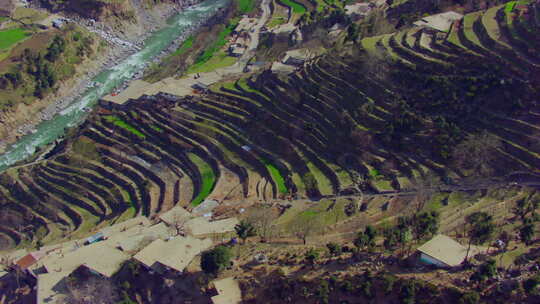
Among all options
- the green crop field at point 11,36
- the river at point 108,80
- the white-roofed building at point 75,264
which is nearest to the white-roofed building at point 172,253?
the white-roofed building at point 75,264

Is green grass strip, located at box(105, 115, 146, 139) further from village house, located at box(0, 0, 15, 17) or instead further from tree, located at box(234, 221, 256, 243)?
village house, located at box(0, 0, 15, 17)

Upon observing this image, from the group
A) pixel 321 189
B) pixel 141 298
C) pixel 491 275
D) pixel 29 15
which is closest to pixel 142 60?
pixel 29 15

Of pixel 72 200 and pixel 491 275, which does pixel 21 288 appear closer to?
pixel 72 200

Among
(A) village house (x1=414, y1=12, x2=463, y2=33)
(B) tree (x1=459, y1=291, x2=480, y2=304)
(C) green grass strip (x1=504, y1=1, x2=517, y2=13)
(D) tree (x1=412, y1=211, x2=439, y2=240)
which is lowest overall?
(B) tree (x1=459, y1=291, x2=480, y2=304)

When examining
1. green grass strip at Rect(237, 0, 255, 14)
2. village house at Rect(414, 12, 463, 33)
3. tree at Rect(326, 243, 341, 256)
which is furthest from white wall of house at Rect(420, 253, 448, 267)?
green grass strip at Rect(237, 0, 255, 14)

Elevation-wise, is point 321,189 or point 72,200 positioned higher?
point 321,189

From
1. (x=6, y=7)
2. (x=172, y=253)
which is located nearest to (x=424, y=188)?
(x=172, y=253)

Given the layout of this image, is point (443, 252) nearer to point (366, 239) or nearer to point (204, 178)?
point (366, 239)
